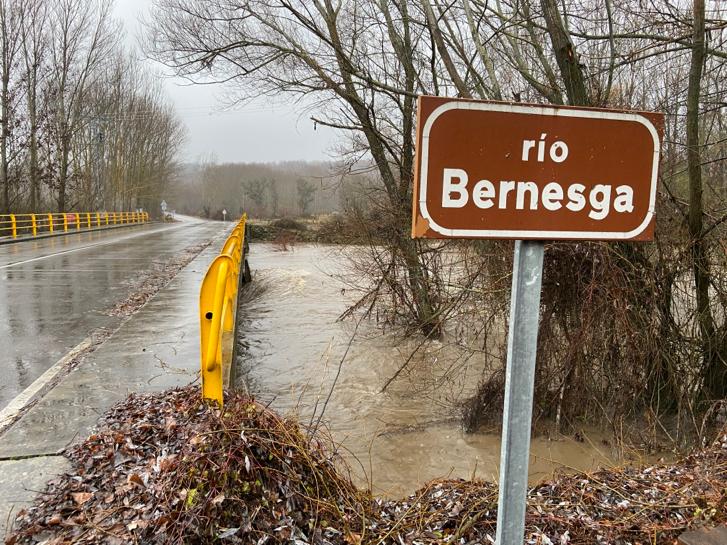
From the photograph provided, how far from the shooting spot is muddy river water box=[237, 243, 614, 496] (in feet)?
16.8

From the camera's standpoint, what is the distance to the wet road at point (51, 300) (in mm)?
5949

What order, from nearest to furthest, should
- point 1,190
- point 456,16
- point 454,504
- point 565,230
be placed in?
1. point 565,230
2. point 454,504
3. point 456,16
4. point 1,190

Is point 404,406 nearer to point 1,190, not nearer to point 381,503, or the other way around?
point 381,503

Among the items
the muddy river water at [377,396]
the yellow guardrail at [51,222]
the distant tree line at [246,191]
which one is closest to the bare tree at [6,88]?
the yellow guardrail at [51,222]

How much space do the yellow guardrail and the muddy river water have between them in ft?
60.8

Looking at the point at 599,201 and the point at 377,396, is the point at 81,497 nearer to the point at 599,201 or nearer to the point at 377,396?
the point at 599,201

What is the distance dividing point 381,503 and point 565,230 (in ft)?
6.18

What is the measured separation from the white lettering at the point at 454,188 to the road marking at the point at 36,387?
387 cm

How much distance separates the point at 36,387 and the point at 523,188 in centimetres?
512

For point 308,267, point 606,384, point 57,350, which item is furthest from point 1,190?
point 606,384

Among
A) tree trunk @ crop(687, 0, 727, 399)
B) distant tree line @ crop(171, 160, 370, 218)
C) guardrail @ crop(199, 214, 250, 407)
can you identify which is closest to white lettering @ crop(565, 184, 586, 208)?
guardrail @ crop(199, 214, 250, 407)

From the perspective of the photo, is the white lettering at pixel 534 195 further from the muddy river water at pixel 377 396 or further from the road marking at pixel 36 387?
the road marking at pixel 36 387

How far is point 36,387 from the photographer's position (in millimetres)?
5020

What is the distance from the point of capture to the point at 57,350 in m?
6.34
